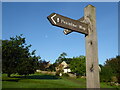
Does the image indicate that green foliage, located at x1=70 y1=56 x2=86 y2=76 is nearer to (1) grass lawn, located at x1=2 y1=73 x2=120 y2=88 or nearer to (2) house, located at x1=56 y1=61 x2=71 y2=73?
(2) house, located at x1=56 y1=61 x2=71 y2=73

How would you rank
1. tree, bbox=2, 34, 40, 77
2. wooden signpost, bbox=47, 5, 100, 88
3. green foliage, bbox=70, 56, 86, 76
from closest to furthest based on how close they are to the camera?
wooden signpost, bbox=47, 5, 100, 88 < tree, bbox=2, 34, 40, 77 < green foliage, bbox=70, 56, 86, 76

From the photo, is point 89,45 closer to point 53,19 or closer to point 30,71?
point 53,19

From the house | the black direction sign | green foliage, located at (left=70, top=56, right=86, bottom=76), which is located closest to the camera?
the black direction sign

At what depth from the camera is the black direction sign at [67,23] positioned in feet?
10.1

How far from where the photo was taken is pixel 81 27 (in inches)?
139

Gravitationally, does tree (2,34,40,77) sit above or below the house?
above

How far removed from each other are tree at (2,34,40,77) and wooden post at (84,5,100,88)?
21664 mm

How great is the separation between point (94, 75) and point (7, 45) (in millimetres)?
24260

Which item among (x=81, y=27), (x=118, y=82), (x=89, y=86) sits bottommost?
(x=118, y=82)

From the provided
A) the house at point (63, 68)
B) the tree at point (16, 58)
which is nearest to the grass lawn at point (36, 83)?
the tree at point (16, 58)

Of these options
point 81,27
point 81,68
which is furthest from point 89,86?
point 81,68

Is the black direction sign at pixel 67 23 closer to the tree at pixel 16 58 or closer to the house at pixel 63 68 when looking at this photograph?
the tree at pixel 16 58

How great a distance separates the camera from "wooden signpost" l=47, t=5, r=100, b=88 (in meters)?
3.25

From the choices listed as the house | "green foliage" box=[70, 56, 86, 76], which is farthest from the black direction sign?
the house
